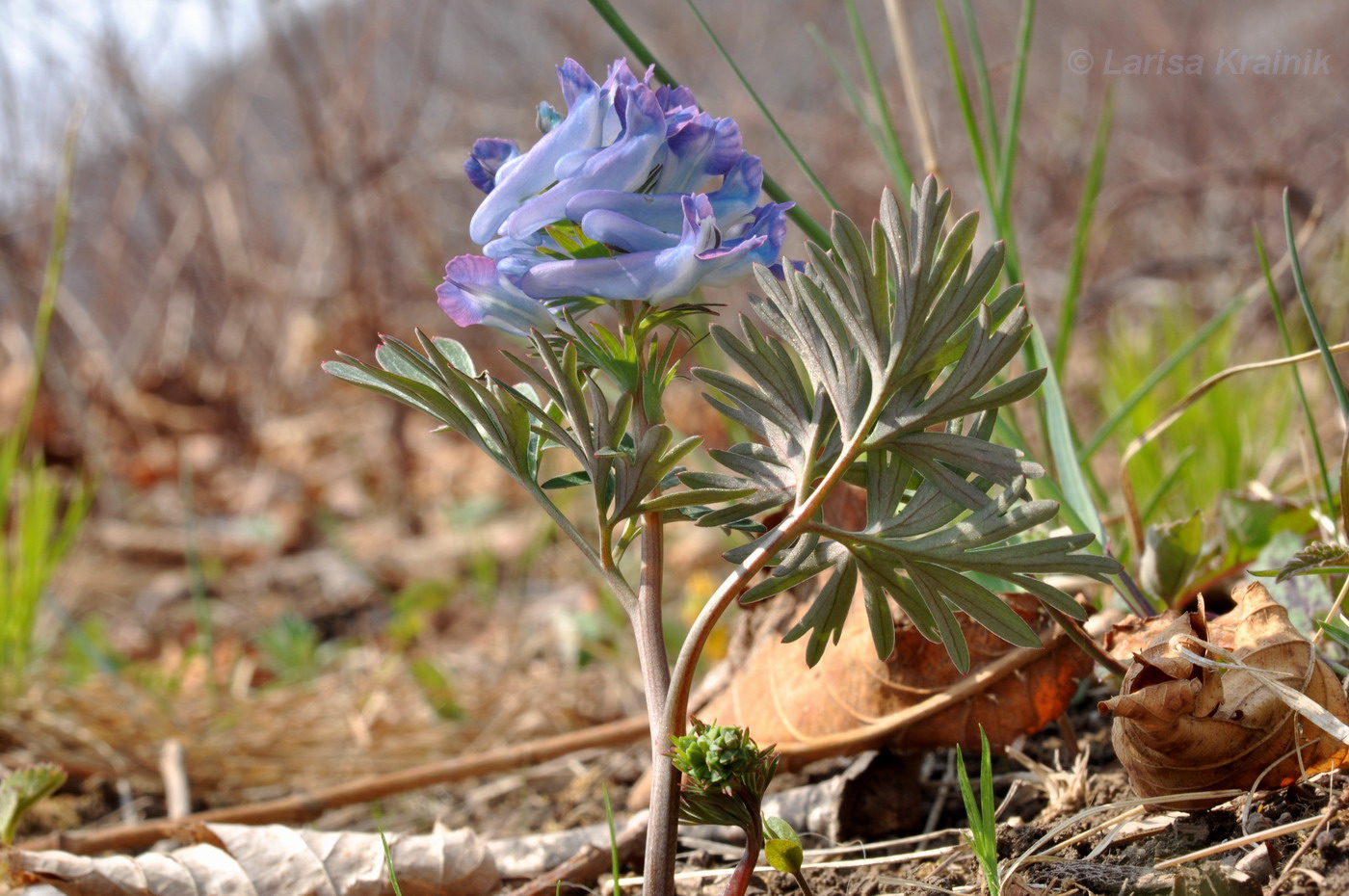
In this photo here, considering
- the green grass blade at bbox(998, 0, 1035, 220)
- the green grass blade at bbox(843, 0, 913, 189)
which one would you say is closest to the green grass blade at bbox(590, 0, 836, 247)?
the green grass blade at bbox(843, 0, 913, 189)

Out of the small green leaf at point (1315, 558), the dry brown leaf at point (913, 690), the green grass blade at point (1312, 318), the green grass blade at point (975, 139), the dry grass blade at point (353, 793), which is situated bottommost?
the dry grass blade at point (353, 793)

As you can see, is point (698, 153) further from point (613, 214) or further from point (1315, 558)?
point (1315, 558)

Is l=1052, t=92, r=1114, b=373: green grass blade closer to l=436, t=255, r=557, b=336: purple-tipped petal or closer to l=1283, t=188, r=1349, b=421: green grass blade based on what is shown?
l=1283, t=188, r=1349, b=421: green grass blade

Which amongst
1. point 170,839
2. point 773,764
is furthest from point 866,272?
point 170,839

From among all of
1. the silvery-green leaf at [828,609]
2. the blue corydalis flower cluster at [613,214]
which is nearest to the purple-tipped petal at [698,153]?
the blue corydalis flower cluster at [613,214]

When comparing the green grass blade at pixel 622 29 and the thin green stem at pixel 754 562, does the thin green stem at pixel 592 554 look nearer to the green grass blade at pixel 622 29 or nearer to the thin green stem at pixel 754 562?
the thin green stem at pixel 754 562

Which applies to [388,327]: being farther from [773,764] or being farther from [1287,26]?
[1287,26]
